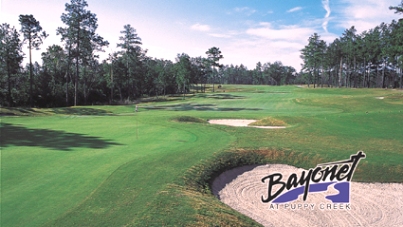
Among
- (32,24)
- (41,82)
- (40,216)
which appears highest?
(32,24)

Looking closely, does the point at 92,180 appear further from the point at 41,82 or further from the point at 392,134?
the point at 41,82

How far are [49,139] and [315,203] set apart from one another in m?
11.8

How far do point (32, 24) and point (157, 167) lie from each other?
4370 cm

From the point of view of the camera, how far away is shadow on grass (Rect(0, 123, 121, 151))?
39.8ft

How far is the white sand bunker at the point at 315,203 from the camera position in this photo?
8.20 metres

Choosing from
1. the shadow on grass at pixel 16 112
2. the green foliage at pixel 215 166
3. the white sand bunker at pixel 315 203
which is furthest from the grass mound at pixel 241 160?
the shadow on grass at pixel 16 112

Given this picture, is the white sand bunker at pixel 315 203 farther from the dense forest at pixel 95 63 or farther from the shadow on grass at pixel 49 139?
the dense forest at pixel 95 63

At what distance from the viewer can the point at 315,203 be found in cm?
912

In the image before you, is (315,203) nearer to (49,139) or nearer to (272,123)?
(49,139)

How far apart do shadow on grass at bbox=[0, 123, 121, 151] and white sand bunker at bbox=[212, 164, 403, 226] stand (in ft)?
19.2

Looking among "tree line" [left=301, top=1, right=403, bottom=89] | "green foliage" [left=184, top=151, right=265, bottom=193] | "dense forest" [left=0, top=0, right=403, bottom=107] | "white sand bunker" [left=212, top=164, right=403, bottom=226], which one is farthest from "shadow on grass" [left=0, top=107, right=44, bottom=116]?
"tree line" [left=301, top=1, right=403, bottom=89]

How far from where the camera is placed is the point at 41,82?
57938mm

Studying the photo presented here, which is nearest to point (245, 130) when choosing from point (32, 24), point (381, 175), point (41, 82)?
point (381, 175)

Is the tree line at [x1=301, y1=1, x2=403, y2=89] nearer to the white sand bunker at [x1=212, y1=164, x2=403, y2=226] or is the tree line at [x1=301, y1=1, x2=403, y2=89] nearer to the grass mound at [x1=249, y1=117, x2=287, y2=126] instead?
the grass mound at [x1=249, y1=117, x2=287, y2=126]
